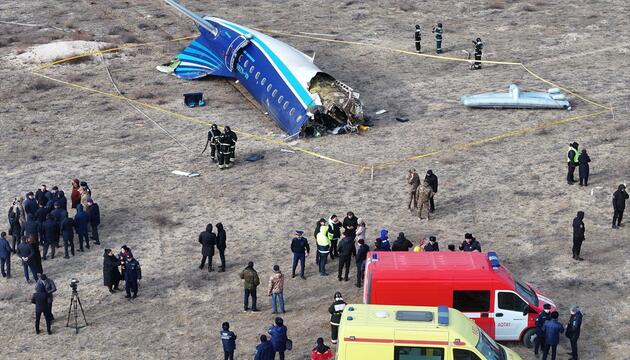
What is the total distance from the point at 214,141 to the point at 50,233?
27.1ft

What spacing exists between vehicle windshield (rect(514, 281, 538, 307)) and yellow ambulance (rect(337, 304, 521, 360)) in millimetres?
4061

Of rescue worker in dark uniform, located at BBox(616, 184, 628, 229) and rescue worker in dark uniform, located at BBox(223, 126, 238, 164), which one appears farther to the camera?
rescue worker in dark uniform, located at BBox(223, 126, 238, 164)

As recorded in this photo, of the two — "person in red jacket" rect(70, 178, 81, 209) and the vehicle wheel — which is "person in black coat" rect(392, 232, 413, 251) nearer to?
the vehicle wheel

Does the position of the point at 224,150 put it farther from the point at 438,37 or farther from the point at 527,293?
the point at 438,37

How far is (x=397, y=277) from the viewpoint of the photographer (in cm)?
2672

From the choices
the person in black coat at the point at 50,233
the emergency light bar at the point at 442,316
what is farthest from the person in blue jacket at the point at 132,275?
the emergency light bar at the point at 442,316

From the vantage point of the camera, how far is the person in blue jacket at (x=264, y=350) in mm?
25516

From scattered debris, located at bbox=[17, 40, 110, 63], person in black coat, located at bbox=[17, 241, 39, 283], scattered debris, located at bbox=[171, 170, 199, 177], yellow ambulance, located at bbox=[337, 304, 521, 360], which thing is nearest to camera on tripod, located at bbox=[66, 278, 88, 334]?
person in black coat, located at bbox=[17, 241, 39, 283]

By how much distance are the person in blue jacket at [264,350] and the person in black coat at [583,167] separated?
590 inches

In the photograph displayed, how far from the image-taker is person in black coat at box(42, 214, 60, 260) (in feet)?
106

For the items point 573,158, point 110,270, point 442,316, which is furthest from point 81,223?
point 573,158

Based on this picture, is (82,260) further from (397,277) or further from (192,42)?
(192,42)

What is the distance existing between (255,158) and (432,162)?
658cm

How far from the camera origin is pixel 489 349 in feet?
78.0
